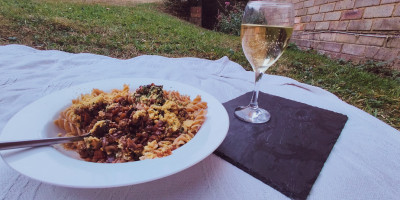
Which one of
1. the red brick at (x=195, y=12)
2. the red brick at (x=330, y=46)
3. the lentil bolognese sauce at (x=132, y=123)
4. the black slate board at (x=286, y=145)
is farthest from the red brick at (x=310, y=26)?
the red brick at (x=195, y=12)

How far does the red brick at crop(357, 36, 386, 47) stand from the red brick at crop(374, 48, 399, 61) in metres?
0.09

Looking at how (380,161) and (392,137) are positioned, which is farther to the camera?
(392,137)

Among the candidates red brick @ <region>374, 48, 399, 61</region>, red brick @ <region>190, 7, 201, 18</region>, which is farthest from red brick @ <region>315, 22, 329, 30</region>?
red brick @ <region>190, 7, 201, 18</region>

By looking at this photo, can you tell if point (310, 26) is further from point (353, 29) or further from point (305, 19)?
point (353, 29)

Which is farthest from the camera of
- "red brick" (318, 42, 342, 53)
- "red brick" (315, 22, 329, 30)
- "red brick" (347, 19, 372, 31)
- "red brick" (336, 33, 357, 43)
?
"red brick" (315, 22, 329, 30)

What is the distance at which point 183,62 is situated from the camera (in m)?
1.87

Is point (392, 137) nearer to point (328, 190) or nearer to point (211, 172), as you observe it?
point (328, 190)

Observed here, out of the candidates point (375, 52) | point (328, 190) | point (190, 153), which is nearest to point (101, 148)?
point (190, 153)

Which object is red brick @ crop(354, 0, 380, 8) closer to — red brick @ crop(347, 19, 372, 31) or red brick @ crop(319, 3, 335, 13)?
red brick @ crop(347, 19, 372, 31)

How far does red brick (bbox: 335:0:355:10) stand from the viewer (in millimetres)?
3102

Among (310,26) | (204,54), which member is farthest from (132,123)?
(310,26)

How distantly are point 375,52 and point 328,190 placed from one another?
2.94m

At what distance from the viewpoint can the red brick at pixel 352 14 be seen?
2.94 meters

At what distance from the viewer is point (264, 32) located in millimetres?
920
